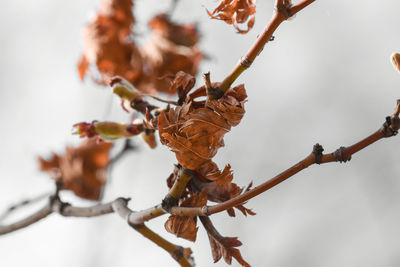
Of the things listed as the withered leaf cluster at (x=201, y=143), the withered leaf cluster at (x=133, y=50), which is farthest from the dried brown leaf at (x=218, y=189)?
the withered leaf cluster at (x=133, y=50)

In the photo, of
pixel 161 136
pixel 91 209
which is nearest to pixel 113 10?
pixel 91 209

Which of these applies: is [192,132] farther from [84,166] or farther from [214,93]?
[84,166]

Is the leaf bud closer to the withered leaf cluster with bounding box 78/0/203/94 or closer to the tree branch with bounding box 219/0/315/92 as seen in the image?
the tree branch with bounding box 219/0/315/92

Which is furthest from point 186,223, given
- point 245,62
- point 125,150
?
point 125,150

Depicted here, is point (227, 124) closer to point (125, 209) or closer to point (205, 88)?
point (205, 88)

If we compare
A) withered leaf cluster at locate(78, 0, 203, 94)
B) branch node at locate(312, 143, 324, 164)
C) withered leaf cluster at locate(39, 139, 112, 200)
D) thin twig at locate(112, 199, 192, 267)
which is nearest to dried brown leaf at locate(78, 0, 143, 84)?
withered leaf cluster at locate(78, 0, 203, 94)
